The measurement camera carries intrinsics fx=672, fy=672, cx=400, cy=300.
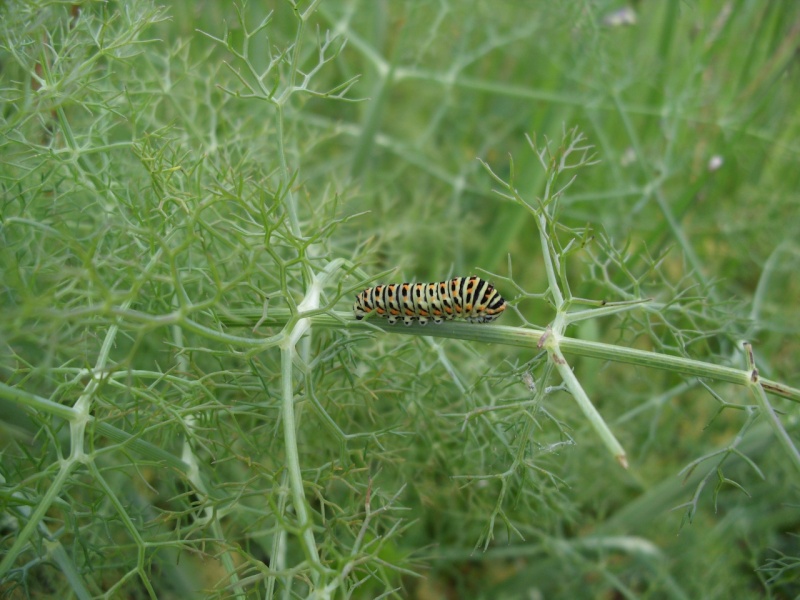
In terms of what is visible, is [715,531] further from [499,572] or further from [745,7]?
[745,7]

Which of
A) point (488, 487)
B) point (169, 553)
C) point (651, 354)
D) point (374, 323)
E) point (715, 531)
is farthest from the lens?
point (715, 531)

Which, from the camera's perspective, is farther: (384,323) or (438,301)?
(384,323)

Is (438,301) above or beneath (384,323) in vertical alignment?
above

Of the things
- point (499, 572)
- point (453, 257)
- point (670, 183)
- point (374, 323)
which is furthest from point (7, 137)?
point (670, 183)
